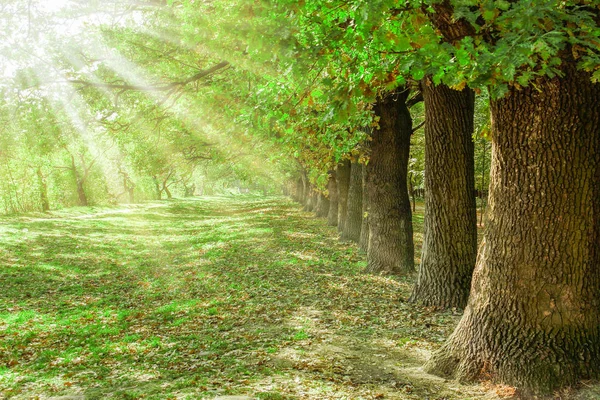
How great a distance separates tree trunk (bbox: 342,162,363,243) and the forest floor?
84cm

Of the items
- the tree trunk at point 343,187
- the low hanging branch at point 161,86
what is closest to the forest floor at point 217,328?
the tree trunk at point 343,187

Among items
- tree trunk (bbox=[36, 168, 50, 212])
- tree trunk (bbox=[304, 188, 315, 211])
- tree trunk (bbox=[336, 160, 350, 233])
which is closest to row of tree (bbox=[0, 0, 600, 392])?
tree trunk (bbox=[336, 160, 350, 233])

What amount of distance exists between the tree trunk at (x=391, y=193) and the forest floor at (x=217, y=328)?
93 centimetres

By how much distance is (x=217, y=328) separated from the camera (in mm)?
8906

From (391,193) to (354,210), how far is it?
6.10 metres

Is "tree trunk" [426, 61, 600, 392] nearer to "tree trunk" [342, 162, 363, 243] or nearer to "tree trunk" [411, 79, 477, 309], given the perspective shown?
"tree trunk" [411, 79, 477, 309]

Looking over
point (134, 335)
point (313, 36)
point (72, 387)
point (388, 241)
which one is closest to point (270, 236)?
point (388, 241)

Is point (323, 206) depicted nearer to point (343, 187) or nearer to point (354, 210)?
point (343, 187)

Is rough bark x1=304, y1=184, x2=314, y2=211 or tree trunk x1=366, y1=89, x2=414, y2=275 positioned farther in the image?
rough bark x1=304, y1=184, x2=314, y2=211

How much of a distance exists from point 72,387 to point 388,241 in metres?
8.83

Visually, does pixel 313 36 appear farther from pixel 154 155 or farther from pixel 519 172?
pixel 154 155

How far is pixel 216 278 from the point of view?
13.5 metres

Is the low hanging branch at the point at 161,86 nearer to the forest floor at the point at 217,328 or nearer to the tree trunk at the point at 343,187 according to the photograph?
the forest floor at the point at 217,328

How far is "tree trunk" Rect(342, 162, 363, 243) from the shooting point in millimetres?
18077
